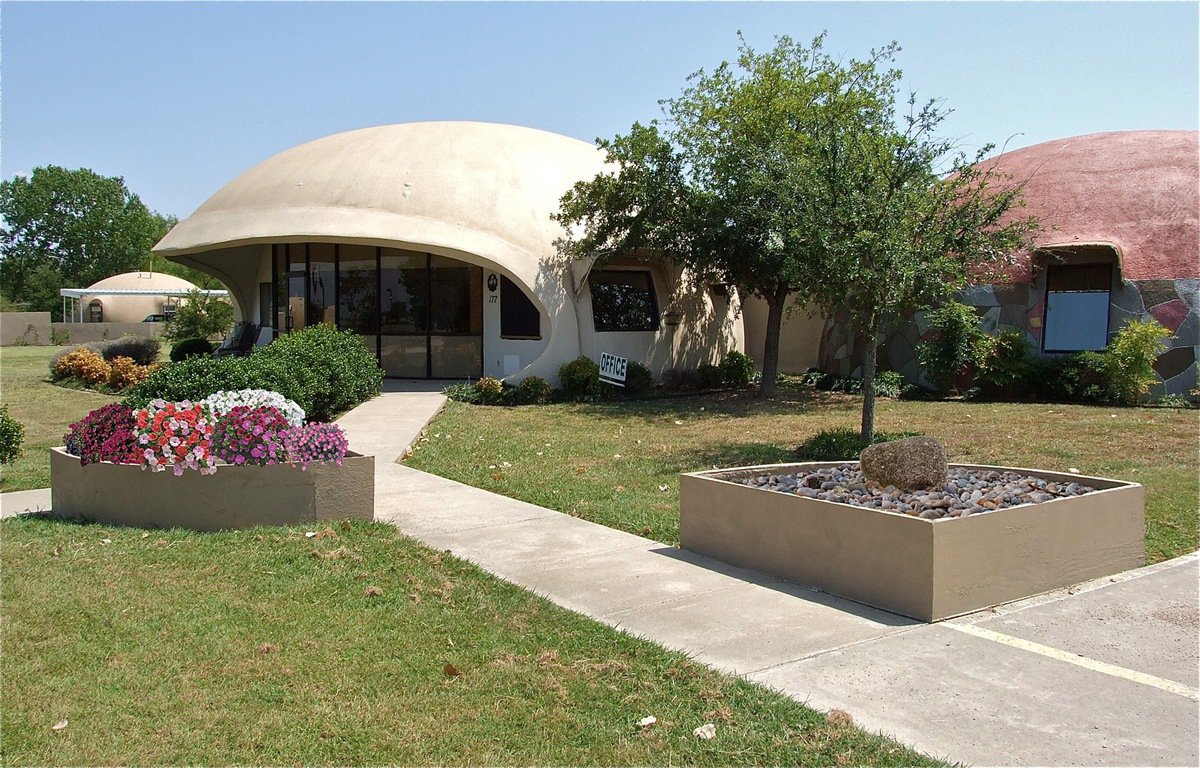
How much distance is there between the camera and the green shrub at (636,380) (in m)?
19.0

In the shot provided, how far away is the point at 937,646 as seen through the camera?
497cm

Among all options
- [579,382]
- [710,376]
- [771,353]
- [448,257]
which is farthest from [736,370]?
[448,257]

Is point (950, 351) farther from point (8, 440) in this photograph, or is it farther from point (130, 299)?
point (130, 299)

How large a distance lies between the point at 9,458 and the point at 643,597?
311 inches

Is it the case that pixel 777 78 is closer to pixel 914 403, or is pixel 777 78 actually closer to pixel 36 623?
pixel 914 403

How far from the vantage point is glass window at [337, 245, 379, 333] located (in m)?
20.3

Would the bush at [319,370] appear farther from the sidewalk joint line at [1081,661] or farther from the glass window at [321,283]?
the sidewalk joint line at [1081,661]

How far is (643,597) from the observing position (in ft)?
19.3

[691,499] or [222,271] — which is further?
[222,271]

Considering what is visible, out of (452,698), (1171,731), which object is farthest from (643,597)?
(1171,731)

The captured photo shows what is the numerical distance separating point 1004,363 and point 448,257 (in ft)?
35.9

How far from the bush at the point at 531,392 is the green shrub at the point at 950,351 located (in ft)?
23.9

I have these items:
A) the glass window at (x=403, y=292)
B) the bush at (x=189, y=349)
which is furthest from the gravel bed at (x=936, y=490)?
the bush at (x=189, y=349)

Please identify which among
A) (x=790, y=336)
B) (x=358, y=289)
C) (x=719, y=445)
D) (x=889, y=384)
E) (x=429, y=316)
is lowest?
(x=719, y=445)
